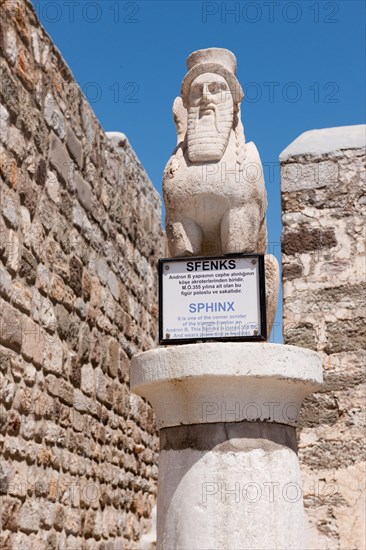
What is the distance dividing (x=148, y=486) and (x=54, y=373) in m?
2.80

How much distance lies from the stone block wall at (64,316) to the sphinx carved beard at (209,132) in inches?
65.5

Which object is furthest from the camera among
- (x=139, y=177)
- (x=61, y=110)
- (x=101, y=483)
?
(x=139, y=177)

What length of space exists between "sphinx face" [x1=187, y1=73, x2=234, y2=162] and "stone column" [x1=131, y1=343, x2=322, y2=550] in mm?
985

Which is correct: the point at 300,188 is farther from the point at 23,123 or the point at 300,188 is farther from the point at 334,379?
the point at 23,123

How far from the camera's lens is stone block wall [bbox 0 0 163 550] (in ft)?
17.1

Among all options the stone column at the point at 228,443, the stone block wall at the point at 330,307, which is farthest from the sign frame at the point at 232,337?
the stone block wall at the point at 330,307

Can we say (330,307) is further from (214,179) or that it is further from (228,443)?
(228,443)

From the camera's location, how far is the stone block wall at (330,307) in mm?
5426

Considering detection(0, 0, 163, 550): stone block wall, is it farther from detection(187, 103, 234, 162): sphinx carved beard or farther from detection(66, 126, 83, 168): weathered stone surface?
detection(187, 103, 234, 162): sphinx carved beard

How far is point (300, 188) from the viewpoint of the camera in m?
6.00

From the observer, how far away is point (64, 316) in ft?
20.3

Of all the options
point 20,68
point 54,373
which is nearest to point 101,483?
point 54,373

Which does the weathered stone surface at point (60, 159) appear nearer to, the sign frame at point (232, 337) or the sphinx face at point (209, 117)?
the sphinx face at point (209, 117)

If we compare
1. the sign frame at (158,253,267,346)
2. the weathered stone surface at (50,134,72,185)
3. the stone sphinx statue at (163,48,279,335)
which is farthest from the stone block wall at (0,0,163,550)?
the sign frame at (158,253,267,346)
